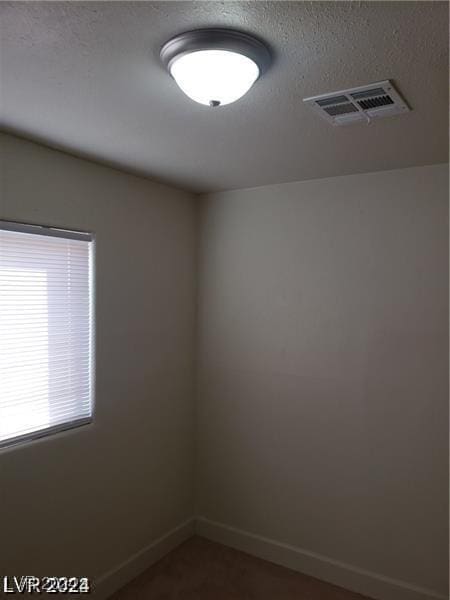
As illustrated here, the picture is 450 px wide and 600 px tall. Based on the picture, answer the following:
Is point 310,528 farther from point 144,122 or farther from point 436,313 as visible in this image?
point 144,122

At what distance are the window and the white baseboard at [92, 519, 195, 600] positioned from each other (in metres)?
1.01

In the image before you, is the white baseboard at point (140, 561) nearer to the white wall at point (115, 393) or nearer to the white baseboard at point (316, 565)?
the white wall at point (115, 393)

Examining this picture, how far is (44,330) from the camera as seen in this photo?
243 centimetres

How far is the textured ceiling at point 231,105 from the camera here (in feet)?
4.05

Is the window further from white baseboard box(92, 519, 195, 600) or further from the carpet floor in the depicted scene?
the carpet floor

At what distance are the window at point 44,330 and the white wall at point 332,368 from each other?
113 cm

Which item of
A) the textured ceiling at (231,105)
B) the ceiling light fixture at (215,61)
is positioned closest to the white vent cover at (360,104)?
the textured ceiling at (231,105)

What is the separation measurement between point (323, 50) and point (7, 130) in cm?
153

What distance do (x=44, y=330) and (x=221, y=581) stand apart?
1.96 m

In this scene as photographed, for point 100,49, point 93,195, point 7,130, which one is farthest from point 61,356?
point 100,49

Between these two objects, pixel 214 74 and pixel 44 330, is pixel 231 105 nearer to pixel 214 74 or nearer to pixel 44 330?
pixel 214 74

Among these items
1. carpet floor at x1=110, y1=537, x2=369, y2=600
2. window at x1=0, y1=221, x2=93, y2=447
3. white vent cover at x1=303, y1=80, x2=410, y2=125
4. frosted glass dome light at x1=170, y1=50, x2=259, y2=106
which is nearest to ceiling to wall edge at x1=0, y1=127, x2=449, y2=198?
window at x1=0, y1=221, x2=93, y2=447

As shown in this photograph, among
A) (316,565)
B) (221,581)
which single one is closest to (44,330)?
(221,581)

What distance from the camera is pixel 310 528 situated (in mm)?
3082
